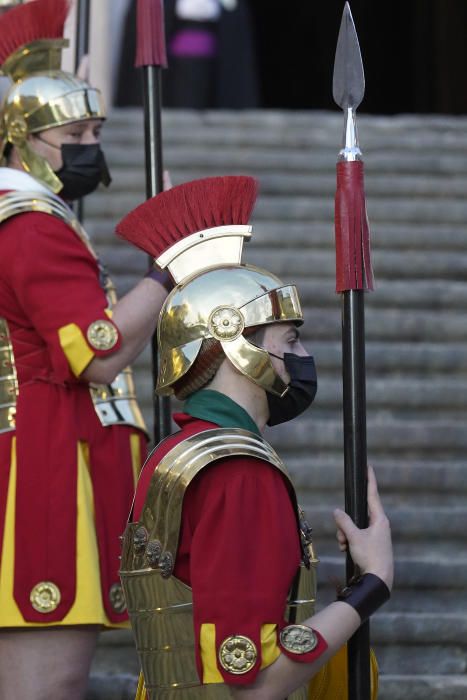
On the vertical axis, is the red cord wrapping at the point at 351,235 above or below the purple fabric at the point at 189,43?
below

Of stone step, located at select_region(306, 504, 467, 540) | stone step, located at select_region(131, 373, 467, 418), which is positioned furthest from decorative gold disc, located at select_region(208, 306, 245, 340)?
stone step, located at select_region(131, 373, 467, 418)

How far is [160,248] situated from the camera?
10.0ft

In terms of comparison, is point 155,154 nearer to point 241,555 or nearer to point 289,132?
point 241,555

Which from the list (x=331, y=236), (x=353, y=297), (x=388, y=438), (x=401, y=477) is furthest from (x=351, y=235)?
(x=331, y=236)

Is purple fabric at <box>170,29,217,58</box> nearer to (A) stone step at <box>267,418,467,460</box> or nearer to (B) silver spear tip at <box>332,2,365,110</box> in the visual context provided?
(A) stone step at <box>267,418,467,460</box>

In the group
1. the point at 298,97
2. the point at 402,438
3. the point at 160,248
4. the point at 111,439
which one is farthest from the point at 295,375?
the point at 298,97

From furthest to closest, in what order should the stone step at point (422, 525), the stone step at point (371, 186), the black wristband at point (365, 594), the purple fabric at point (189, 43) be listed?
the purple fabric at point (189, 43) → the stone step at point (371, 186) → the stone step at point (422, 525) → the black wristband at point (365, 594)

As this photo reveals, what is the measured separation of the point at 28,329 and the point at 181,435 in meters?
0.95

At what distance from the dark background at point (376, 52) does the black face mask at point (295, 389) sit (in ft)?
29.6

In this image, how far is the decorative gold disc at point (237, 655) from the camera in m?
2.60

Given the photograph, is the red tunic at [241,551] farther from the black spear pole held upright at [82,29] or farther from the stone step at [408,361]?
the stone step at [408,361]

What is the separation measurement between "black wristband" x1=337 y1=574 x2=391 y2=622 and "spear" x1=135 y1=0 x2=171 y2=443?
3.81 ft

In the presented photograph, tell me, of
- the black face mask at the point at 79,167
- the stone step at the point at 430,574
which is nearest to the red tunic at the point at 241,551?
the black face mask at the point at 79,167

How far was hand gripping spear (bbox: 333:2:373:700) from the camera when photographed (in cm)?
295
